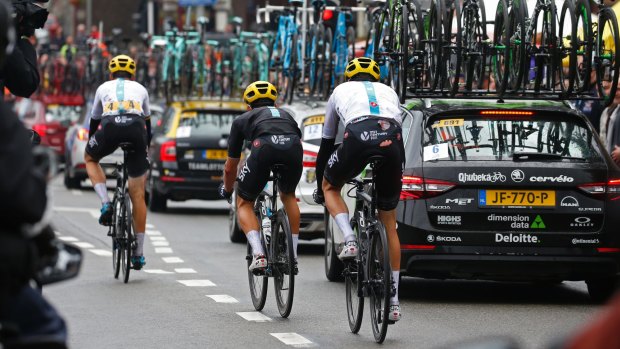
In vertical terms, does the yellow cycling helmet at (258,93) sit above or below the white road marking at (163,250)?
above

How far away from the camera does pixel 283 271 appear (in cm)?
1138

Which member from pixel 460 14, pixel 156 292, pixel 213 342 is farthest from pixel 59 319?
pixel 460 14

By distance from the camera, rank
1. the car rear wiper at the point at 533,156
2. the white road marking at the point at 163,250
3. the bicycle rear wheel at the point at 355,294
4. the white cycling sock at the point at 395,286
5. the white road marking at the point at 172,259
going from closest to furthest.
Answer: the white cycling sock at the point at 395,286
the bicycle rear wheel at the point at 355,294
the car rear wiper at the point at 533,156
the white road marking at the point at 172,259
the white road marking at the point at 163,250

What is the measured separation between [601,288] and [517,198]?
1295mm

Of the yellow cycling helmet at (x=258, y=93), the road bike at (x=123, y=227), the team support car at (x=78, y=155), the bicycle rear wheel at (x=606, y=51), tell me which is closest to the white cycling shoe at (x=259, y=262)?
the yellow cycling helmet at (x=258, y=93)

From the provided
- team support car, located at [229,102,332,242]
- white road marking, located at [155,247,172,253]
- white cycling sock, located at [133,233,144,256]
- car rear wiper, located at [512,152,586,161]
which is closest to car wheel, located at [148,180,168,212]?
white road marking, located at [155,247,172,253]

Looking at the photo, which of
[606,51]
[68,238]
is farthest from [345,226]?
[68,238]

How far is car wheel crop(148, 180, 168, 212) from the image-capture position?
24.5 m

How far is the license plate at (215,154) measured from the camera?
76.9 feet

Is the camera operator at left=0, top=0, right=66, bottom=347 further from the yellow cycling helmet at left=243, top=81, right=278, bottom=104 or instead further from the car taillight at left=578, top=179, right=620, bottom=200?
the car taillight at left=578, top=179, right=620, bottom=200

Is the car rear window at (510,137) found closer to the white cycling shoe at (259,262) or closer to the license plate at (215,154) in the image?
the white cycling shoe at (259,262)

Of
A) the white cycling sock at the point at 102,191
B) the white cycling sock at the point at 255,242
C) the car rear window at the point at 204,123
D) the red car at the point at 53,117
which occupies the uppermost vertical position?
the white cycling sock at the point at 255,242

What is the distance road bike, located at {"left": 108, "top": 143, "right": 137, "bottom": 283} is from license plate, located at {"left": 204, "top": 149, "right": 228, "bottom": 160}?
8.93m

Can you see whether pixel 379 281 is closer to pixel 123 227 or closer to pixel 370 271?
pixel 370 271
